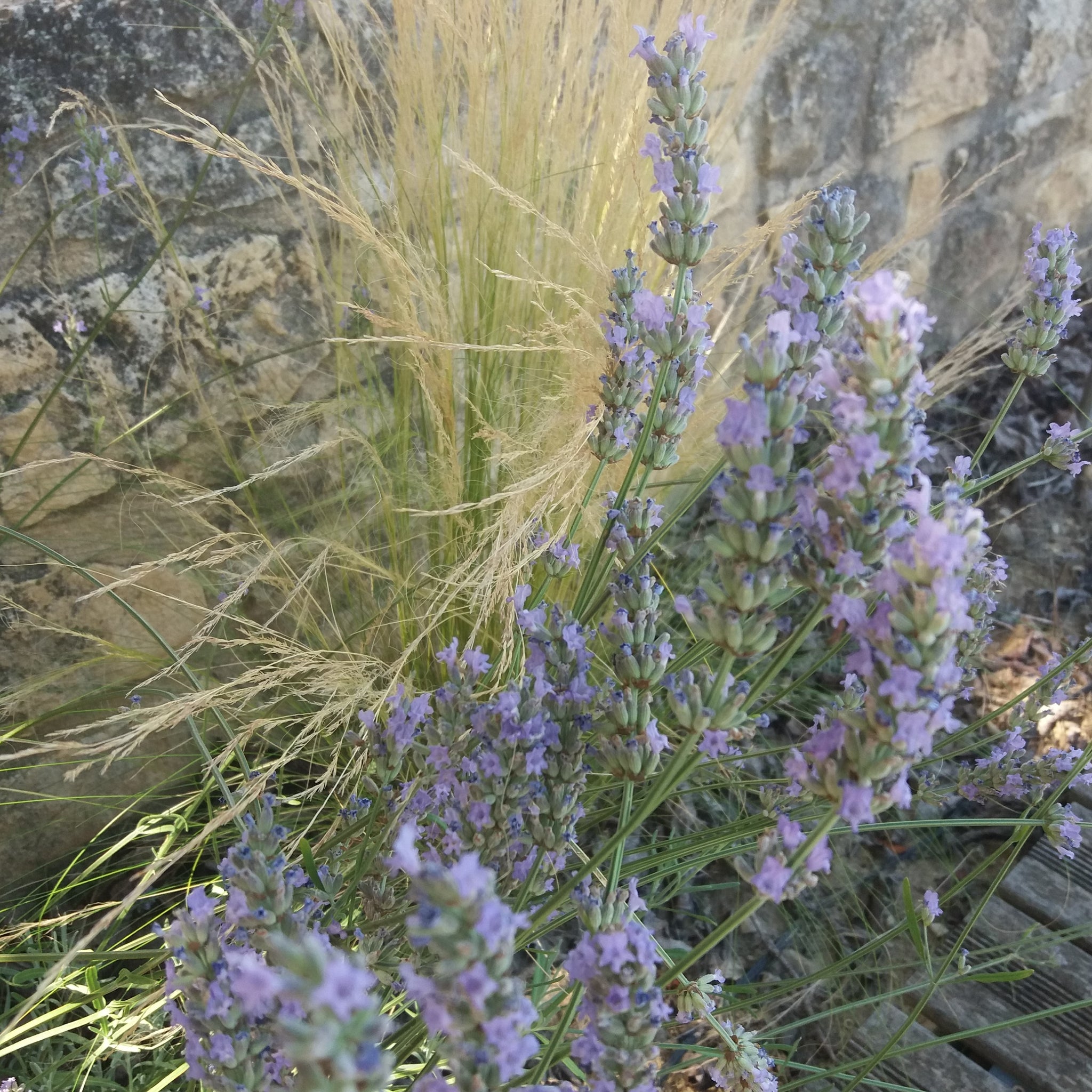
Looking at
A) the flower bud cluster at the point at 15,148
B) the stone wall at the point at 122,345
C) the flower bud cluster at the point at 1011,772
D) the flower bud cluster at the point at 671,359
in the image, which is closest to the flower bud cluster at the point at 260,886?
the flower bud cluster at the point at 671,359

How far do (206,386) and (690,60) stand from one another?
89cm

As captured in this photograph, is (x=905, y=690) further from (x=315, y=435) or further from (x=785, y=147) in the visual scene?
(x=785, y=147)

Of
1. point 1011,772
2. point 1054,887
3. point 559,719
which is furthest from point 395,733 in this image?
point 1054,887

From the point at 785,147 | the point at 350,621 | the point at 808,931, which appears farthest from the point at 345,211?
the point at 785,147

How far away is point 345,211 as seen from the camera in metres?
1.05

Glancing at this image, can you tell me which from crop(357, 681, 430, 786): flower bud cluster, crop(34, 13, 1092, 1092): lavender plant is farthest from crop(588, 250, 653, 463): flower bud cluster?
crop(357, 681, 430, 786): flower bud cluster

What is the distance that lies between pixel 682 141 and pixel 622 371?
199 mm

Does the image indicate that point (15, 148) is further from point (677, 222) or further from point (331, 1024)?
point (331, 1024)

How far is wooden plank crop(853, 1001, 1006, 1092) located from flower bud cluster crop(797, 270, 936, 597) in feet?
3.04

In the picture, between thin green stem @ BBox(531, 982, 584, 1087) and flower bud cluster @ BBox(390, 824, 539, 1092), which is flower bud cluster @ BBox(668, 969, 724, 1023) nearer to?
thin green stem @ BBox(531, 982, 584, 1087)

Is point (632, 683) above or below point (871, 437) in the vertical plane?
below

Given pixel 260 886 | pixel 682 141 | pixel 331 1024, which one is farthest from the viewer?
pixel 682 141

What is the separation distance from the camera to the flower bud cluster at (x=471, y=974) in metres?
0.41

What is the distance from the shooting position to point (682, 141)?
2.67 feet
